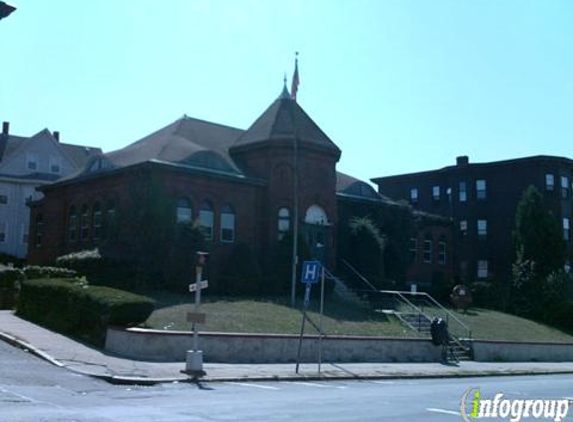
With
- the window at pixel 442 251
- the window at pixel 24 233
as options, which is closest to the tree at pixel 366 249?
the window at pixel 442 251

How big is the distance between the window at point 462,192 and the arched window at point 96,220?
1281 inches

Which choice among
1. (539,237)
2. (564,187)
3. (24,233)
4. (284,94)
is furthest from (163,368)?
(564,187)

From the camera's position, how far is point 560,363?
33469mm

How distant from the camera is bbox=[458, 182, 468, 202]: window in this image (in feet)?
198

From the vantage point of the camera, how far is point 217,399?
48.1 ft

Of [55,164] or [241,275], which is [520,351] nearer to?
[241,275]

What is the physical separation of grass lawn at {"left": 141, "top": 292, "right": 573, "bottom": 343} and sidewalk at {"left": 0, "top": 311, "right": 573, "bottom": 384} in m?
2.80

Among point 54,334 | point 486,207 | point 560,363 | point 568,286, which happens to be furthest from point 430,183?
point 54,334

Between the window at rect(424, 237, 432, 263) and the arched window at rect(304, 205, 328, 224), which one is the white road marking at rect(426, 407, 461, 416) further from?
the window at rect(424, 237, 432, 263)

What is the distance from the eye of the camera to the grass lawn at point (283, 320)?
A: 25.5 metres

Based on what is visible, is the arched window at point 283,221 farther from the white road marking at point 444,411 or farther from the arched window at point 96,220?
the white road marking at point 444,411

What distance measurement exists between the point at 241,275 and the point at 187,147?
705cm

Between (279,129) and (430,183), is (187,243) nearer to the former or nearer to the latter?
(279,129)

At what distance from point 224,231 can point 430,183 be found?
3042cm
